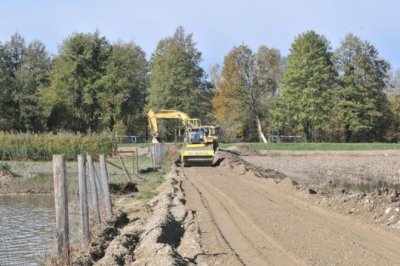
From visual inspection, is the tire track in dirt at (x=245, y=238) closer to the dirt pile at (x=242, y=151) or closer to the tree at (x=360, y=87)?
the dirt pile at (x=242, y=151)

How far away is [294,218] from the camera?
14805mm

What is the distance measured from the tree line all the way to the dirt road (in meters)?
54.4

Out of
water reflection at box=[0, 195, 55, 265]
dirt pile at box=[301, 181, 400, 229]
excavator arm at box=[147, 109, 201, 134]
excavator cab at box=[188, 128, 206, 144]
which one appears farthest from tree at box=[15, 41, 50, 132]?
dirt pile at box=[301, 181, 400, 229]

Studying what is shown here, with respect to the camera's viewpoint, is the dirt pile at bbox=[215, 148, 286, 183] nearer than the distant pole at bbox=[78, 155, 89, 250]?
No

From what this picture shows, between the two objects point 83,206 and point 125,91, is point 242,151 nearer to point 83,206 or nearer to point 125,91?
point 125,91

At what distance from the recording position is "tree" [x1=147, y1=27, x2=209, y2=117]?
76875 mm

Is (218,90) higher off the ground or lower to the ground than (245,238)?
higher

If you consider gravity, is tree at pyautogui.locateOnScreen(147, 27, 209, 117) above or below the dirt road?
above

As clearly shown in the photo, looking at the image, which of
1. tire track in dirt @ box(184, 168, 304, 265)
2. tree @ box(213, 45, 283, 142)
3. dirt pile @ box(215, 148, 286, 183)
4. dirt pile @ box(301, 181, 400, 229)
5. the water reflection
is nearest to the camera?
tire track in dirt @ box(184, 168, 304, 265)

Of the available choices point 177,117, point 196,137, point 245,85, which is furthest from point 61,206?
point 245,85

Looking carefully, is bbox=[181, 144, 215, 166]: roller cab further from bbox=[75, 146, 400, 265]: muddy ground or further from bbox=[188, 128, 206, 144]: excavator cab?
bbox=[75, 146, 400, 265]: muddy ground

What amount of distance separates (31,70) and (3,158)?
3892cm

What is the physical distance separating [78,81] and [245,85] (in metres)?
22.5

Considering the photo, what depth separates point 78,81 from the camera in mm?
72688
